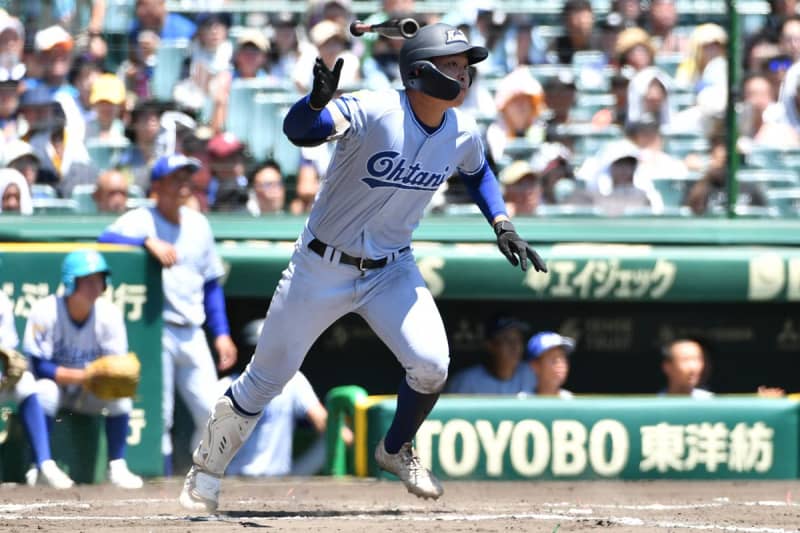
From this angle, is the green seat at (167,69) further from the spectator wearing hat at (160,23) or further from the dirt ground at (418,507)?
the dirt ground at (418,507)

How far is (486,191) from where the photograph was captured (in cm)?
552

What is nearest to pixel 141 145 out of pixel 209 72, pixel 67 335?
pixel 209 72

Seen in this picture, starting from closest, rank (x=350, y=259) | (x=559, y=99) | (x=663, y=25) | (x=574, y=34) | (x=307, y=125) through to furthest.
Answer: (x=307, y=125)
(x=350, y=259)
(x=559, y=99)
(x=574, y=34)
(x=663, y=25)

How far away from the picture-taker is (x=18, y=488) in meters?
6.95

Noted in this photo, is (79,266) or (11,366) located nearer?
(11,366)

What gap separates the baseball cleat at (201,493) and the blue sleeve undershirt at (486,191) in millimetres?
1427

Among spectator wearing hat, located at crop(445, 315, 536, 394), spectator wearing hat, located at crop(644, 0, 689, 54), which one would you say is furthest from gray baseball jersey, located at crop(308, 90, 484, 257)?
spectator wearing hat, located at crop(644, 0, 689, 54)

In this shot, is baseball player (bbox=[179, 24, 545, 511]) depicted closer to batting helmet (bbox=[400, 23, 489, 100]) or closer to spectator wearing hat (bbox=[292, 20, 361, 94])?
batting helmet (bbox=[400, 23, 489, 100])

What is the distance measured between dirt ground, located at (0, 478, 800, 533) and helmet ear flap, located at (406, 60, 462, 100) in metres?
1.48

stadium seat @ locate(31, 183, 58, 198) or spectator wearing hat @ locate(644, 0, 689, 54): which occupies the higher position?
spectator wearing hat @ locate(644, 0, 689, 54)

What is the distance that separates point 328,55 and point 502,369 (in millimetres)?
2144

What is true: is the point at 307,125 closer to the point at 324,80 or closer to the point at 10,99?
the point at 324,80

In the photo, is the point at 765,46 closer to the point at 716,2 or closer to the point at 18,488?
the point at 716,2

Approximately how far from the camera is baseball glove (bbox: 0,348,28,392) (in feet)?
22.3
